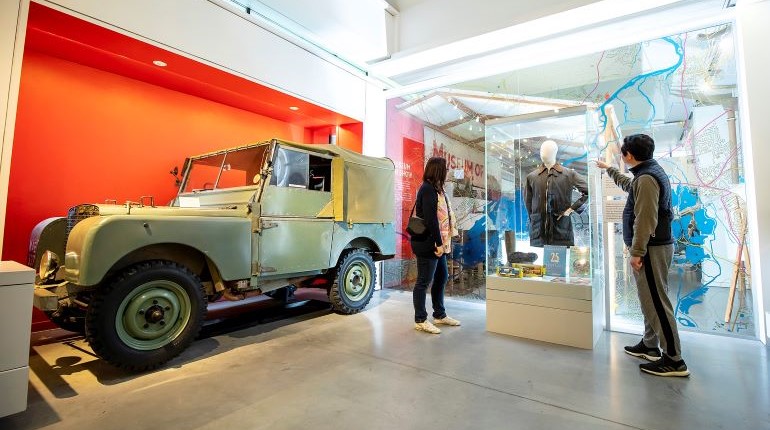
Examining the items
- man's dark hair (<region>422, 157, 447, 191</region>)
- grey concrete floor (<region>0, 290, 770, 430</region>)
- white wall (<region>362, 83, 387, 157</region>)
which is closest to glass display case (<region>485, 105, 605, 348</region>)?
grey concrete floor (<region>0, 290, 770, 430</region>)

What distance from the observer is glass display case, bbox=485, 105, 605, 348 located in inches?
125

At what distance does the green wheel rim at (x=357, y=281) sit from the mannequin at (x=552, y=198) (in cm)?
199

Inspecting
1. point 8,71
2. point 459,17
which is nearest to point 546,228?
point 459,17

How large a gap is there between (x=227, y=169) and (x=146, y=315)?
5.72 ft

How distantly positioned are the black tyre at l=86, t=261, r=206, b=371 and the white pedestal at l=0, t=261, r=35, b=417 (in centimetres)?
52

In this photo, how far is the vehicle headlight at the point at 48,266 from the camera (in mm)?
2531

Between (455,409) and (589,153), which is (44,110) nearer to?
(455,409)

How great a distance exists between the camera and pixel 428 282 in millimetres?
3361

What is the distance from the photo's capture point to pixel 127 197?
153 inches

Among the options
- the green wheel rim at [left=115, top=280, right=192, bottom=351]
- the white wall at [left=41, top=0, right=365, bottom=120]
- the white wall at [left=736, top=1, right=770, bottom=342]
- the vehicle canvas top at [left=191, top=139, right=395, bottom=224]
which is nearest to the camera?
the green wheel rim at [left=115, top=280, right=192, bottom=351]

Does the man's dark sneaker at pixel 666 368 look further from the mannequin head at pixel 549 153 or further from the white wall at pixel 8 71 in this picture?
the white wall at pixel 8 71

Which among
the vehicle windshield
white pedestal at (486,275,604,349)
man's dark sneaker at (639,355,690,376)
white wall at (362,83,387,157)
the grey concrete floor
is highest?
white wall at (362,83,387,157)

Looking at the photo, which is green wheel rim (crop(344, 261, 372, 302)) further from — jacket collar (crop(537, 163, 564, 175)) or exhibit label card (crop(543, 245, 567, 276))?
jacket collar (crop(537, 163, 564, 175))

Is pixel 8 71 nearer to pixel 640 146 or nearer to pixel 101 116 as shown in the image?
pixel 101 116
